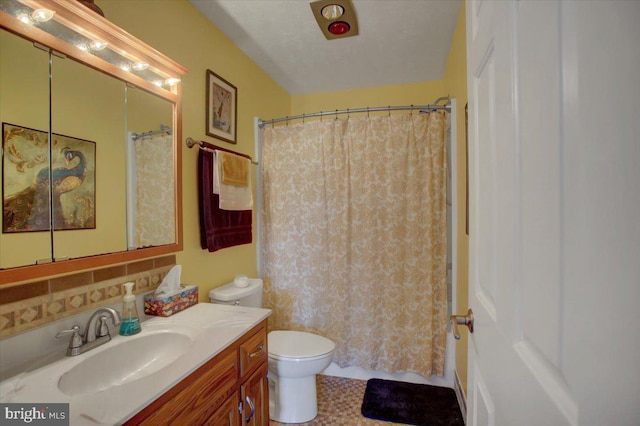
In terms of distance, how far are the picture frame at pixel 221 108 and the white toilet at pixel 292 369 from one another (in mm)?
1063

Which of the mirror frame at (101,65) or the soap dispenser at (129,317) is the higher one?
the mirror frame at (101,65)

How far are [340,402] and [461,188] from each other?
5.57 feet

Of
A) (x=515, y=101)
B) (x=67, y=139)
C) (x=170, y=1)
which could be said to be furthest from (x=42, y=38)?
(x=515, y=101)

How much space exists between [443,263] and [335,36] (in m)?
1.82

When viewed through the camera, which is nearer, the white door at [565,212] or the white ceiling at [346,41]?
the white door at [565,212]

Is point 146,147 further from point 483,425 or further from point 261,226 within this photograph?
point 483,425

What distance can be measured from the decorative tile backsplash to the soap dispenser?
9 cm

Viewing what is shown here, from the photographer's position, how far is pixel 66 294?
1060 millimetres

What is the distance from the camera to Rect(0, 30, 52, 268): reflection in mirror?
2.90 feet

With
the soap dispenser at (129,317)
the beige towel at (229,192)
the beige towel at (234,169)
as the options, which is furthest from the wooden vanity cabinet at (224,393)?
the beige towel at (234,169)

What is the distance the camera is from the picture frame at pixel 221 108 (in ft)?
6.01

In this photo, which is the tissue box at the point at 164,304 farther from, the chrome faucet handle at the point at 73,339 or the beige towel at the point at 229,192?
the beige towel at the point at 229,192

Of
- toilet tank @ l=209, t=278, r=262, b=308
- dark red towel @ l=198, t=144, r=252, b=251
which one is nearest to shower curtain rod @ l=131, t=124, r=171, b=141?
dark red towel @ l=198, t=144, r=252, b=251

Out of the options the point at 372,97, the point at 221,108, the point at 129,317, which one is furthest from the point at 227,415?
the point at 372,97
